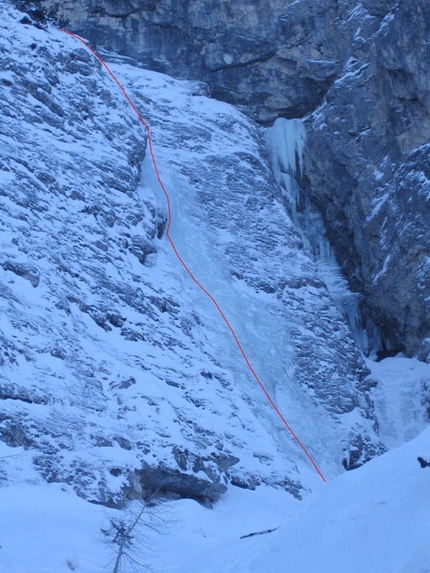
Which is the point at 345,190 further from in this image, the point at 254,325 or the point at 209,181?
the point at 254,325

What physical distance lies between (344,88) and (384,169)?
9.15ft

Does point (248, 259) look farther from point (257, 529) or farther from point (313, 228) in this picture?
point (257, 529)

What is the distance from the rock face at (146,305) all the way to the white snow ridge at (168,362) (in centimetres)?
4

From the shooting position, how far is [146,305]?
1415cm

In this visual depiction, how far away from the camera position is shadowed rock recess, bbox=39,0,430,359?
727 inches

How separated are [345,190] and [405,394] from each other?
17.4 feet

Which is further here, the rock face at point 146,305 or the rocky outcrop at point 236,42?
the rocky outcrop at point 236,42

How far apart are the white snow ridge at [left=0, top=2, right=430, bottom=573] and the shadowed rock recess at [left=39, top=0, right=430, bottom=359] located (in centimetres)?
105

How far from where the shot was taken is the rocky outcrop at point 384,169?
1822cm

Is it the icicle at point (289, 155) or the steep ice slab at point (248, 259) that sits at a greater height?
the icicle at point (289, 155)

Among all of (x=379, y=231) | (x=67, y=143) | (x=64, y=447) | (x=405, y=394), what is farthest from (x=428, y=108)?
(x=64, y=447)

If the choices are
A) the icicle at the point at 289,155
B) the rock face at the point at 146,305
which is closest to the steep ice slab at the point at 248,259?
the rock face at the point at 146,305

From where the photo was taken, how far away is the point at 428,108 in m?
18.4

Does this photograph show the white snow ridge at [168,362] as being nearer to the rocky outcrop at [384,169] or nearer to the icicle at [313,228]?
the icicle at [313,228]
